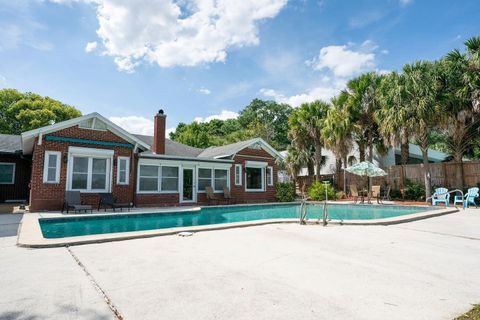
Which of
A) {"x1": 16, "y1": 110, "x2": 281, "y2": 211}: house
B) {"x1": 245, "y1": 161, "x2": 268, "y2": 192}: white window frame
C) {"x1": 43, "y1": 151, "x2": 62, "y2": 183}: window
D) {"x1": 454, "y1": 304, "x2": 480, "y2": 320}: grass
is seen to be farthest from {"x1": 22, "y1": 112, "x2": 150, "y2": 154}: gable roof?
{"x1": 454, "y1": 304, "x2": 480, "y2": 320}: grass

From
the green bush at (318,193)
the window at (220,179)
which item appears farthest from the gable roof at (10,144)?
the green bush at (318,193)

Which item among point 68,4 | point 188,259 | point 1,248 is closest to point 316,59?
point 68,4

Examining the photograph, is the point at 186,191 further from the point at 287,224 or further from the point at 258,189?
the point at 287,224

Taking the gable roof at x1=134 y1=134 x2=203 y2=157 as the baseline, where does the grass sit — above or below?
below

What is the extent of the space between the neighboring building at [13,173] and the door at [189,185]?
855 centimetres

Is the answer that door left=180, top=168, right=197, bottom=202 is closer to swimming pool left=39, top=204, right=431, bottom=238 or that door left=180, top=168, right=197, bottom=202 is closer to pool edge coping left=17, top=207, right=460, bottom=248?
swimming pool left=39, top=204, right=431, bottom=238

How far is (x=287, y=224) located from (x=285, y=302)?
20.4ft

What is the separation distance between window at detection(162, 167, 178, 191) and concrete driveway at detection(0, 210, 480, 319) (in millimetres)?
9977

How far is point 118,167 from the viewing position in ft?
46.0

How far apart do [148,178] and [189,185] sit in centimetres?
360

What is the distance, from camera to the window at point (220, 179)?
1842cm

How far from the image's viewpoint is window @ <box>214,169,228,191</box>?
18422 millimetres

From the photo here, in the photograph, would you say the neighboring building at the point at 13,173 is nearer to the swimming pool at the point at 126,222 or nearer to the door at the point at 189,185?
the swimming pool at the point at 126,222

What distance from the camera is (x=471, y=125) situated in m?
16.7
